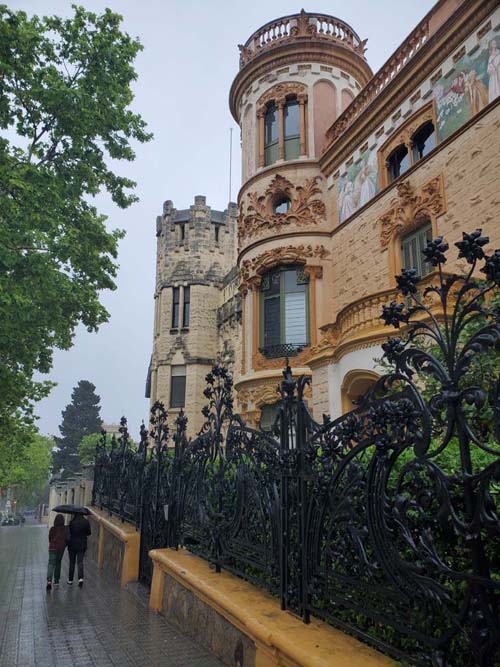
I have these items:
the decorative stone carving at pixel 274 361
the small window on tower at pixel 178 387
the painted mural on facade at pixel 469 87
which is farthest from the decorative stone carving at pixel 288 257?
the small window on tower at pixel 178 387

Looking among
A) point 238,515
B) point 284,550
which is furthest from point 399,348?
point 238,515

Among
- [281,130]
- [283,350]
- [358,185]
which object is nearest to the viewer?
[358,185]

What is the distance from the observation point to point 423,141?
12.7 m

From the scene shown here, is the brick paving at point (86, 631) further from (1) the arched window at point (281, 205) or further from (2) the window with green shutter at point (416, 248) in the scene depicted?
(1) the arched window at point (281, 205)

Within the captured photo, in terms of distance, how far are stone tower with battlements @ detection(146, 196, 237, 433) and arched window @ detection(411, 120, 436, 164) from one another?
18.8 m

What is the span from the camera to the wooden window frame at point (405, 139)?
1227cm

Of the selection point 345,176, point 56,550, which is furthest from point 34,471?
point 345,176

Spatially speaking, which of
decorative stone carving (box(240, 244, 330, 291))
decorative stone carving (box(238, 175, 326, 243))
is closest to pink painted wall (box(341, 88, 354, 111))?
decorative stone carving (box(238, 175, 326, 243))

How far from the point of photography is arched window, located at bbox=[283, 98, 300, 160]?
56.6 feet

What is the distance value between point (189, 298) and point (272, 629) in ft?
93.0

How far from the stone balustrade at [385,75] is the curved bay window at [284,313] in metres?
4.60

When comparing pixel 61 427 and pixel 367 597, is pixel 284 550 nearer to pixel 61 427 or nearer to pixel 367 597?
pixel 367 597

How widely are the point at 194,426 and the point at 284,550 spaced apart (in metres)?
24.7

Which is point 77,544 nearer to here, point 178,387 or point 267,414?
point 267,414
